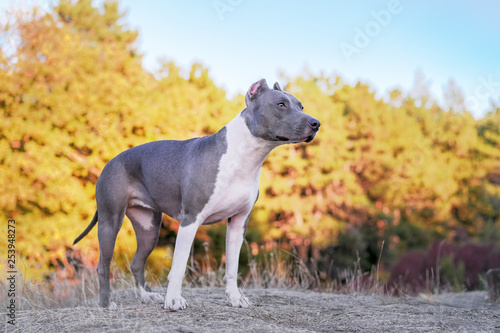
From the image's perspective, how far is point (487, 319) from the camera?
440 cm

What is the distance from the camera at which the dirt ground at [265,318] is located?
11.5ft

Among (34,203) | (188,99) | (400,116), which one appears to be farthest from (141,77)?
(400,116)

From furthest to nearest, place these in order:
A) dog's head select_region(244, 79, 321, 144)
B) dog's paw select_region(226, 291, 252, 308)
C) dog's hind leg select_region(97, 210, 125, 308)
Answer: dog's hind leg select_region(97, 210, 125, 308) → dog's paw select_region(226, 291, 252, 308) → dog's head select_region(244, 79, 321, 144)

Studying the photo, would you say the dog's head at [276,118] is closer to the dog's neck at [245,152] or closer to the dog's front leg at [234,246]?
the dog's neck at [245,152]

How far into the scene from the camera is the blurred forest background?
43.8ft

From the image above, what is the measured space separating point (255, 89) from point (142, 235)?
6.61ft

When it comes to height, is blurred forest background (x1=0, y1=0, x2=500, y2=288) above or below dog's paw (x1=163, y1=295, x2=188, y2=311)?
above

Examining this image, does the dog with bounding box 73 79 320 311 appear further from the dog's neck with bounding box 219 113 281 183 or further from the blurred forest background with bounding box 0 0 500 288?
the blurred forest background with bounding box 0 0 500 288

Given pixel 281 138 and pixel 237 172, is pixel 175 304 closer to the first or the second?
pixel 237 172

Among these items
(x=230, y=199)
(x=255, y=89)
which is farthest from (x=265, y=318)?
(x=255, y=89)

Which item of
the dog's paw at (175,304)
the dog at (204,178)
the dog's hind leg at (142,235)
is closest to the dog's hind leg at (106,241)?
the dog at (204,178)

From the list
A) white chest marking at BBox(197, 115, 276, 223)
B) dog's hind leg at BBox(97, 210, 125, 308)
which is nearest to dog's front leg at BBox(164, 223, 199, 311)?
white chest marking at BBox(197, 115, 276, 223)

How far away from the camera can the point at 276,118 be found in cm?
385

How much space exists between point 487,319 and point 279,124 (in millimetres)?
2697
